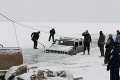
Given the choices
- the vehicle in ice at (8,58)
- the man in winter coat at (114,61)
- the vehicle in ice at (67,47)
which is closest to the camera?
the man in winter coat at (114,61)

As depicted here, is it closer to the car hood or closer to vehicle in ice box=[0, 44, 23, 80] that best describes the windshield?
the car hood

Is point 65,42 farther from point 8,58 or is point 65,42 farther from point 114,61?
Result: point 114,61

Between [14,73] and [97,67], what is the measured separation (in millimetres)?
4583

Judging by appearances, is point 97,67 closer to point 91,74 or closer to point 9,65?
point 91,74

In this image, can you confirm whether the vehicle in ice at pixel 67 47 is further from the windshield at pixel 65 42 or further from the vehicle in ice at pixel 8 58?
the vehicle in ice at pixel 8 58

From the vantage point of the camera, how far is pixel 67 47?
18.0 meters

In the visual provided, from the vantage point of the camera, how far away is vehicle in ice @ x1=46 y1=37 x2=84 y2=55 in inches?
692

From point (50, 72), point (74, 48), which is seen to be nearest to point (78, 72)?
point (50, 72)

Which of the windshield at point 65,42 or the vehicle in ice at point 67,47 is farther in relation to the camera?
the windshield at point 65,42

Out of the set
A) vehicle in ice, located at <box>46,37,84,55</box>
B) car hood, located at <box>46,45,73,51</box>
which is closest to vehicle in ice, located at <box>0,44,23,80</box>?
vehicle in ice, located at <box>46,37,84,55</box>

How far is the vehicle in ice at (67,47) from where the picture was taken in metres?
17.6

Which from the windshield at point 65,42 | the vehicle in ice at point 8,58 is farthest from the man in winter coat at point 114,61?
the windshield at point 65,42

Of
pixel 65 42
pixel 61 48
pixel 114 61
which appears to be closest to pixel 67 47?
pixel 61 48

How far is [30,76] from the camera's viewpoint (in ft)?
25.3
